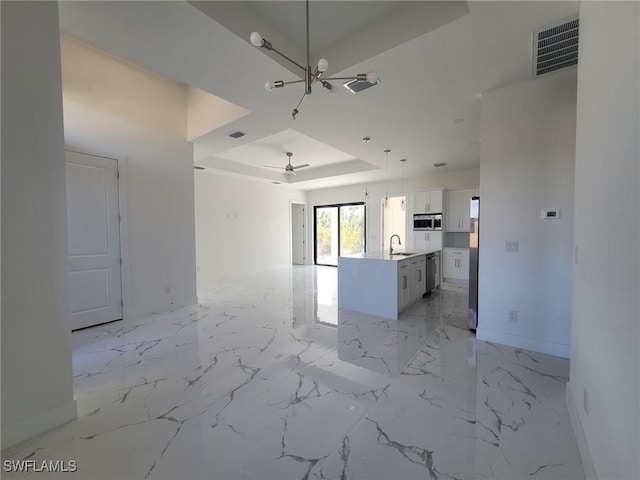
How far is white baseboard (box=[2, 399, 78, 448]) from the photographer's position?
156 cm

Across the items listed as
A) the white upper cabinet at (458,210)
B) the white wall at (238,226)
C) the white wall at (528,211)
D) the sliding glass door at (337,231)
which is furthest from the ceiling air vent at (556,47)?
the white wall at (238,226)

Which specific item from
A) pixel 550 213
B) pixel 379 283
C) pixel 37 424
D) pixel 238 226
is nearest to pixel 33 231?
pixel 37 424

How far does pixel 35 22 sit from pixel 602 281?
11.6 ft

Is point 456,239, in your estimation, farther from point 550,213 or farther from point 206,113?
point 206,113

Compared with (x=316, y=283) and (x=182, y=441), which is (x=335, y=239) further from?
(x=182, y=441)

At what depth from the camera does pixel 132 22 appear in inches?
79.7

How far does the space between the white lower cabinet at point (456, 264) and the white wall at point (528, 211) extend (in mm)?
3550

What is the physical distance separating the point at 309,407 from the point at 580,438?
1.65m

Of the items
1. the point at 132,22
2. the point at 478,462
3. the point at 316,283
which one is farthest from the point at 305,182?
the point at 478,462

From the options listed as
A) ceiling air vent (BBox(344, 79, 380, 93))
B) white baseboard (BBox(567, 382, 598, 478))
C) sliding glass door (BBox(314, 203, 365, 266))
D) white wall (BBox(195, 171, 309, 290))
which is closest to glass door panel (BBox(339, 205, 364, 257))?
sliding glass door (BBox(314, 203, 365, 266))

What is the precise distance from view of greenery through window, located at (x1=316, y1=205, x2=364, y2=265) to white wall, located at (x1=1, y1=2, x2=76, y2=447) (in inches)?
304

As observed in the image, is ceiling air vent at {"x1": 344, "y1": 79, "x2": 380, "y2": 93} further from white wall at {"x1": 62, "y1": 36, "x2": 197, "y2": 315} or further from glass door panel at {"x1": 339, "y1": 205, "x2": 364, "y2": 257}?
glass door panel at {"x1": 339, "y1": 205, "x2": 364, "y2": 257}

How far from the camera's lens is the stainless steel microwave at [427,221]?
661cm

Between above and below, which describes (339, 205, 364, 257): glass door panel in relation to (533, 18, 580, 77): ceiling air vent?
below
